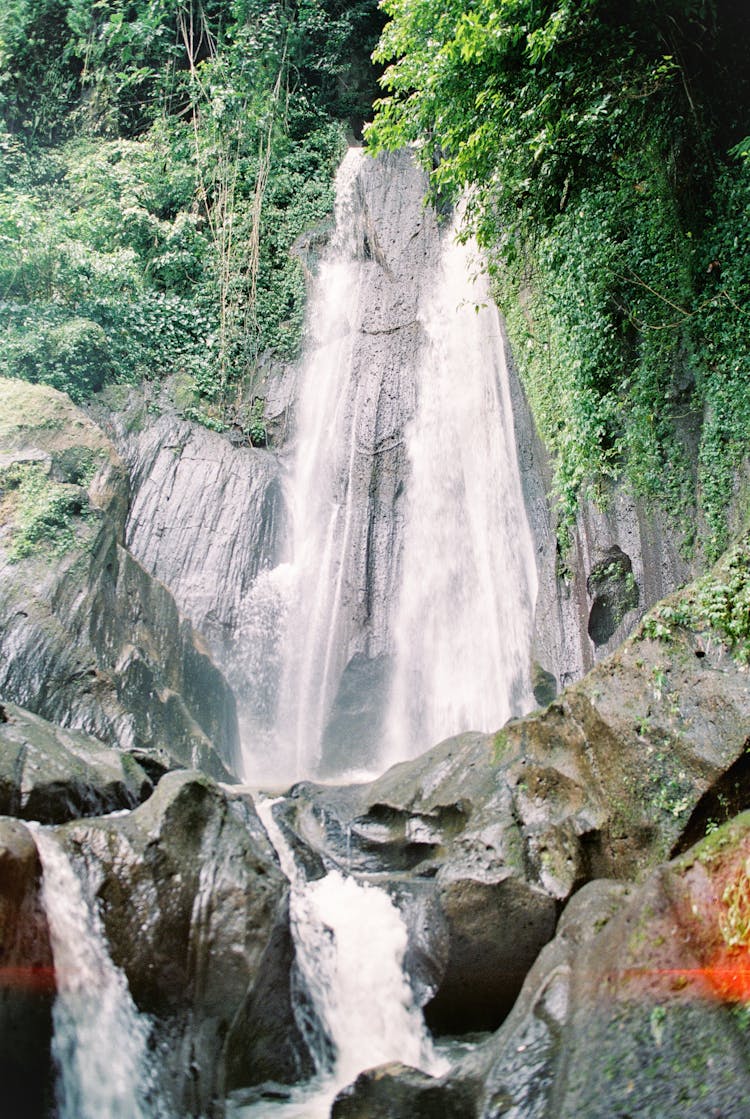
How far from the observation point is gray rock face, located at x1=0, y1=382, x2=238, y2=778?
8.97m

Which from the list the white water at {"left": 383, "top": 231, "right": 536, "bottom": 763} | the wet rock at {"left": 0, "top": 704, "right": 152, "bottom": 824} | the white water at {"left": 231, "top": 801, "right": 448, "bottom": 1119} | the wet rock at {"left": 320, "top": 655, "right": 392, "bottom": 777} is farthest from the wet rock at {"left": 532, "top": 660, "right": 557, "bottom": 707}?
the wet rock at {"left": 0, "top": 704, "right": 152, "bottom": 824}

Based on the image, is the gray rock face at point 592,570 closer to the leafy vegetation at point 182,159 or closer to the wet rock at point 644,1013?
the wet rock at point 644,1013

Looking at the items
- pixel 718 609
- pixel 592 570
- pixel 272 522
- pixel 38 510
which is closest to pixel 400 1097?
pixel 718 609

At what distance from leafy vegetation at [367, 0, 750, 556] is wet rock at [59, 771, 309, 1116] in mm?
5632

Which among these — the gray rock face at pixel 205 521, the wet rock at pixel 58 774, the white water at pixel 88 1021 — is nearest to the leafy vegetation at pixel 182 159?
the gray rock face at pixel 205 521

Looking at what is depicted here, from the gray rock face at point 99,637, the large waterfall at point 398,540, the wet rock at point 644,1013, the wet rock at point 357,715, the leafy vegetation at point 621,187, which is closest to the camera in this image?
the wet rock at point 644,1013

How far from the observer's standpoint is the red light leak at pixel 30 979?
4.25 metres

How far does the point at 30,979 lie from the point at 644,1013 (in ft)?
10.5

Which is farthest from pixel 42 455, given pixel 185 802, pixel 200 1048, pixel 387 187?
pixel 387 187

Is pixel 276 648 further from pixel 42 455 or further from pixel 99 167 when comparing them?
pixel 99 167

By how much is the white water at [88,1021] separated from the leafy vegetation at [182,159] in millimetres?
11380

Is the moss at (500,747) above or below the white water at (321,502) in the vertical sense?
below

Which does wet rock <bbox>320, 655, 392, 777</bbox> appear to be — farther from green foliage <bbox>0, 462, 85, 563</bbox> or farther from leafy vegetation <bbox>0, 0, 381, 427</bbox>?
leafy vegetation <bbox>0, 0, 381, 427</bbox>

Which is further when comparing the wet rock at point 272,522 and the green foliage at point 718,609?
the wet rock at point 272,522
